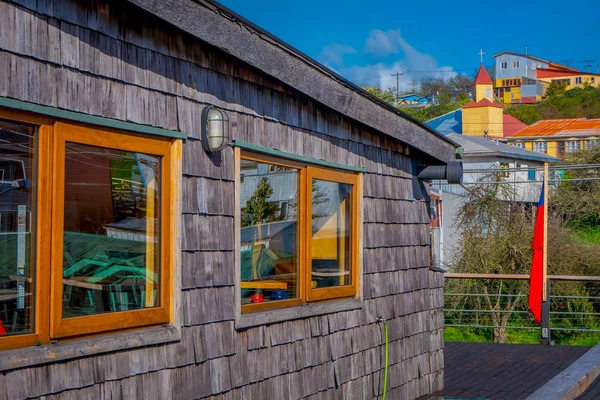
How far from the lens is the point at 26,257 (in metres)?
3.52

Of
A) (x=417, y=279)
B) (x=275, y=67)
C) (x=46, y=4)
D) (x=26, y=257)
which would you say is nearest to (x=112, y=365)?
(x=26, y=257)

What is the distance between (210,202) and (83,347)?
4.14 ft

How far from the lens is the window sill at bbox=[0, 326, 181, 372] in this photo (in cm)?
335

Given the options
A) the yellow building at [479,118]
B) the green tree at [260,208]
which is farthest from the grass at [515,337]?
the yellow building at [479,118]

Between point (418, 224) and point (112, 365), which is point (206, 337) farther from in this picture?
point (418, 224)

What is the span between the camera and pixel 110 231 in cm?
402

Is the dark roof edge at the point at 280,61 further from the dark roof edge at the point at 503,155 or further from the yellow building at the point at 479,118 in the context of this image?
the yellow building at the point at 479,118

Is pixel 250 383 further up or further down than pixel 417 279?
further down

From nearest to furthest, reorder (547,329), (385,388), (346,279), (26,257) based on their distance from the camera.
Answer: (26,257) < (346,279) < (385,388) < (547,329)

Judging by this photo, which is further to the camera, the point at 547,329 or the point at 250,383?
the point at 547,329

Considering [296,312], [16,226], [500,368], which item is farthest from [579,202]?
[16,226]

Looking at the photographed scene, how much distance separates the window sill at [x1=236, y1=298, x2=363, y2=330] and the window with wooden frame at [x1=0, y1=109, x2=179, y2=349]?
2.37 feet

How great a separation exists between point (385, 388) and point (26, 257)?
3.83m

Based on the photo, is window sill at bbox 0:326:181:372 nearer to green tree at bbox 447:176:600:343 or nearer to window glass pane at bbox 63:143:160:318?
window glass pane at bbox 63:143:160:318
